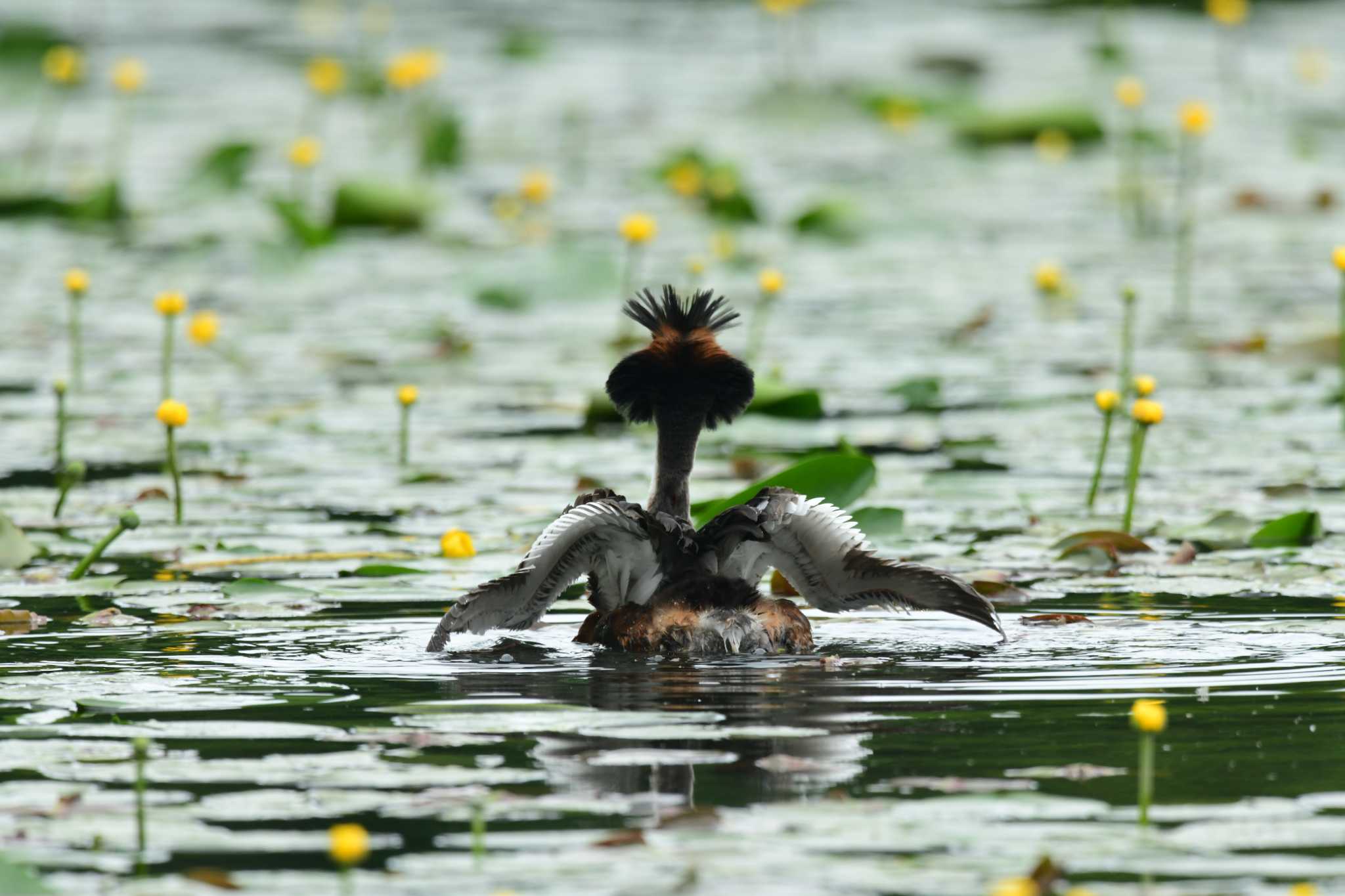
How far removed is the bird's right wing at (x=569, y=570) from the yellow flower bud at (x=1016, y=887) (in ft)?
7.02

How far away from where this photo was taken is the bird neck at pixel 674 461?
6.37m

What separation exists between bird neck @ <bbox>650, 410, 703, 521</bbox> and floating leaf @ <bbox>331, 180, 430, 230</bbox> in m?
8.61

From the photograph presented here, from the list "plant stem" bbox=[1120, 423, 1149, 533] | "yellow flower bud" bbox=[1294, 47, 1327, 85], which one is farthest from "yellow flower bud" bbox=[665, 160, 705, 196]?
"plant stem" bbox=[1120, 423, 1149, 533]

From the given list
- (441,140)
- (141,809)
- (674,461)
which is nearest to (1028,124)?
(441,140)

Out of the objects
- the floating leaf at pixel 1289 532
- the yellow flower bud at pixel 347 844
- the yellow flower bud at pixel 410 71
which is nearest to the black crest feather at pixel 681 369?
the floating leaf at pixel 1289 532

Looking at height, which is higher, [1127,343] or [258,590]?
[1127,343]

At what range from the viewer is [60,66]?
1504 cm

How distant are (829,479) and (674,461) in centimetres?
99

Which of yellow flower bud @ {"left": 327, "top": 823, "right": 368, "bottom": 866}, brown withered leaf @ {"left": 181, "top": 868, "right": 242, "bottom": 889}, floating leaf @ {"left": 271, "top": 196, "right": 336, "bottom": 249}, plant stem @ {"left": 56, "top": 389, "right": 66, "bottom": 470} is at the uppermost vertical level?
floating leaf @ {"left": 271, "top": 196, "right": 336, "bottom": 249}

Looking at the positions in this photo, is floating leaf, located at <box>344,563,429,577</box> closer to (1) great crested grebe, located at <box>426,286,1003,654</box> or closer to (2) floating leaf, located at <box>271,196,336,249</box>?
(1) great crested grebe, located at <box>426,286,1003,654</box>

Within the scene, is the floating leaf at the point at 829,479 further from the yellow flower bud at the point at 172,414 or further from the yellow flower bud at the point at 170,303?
the yellow flower bud at the point at 170,303

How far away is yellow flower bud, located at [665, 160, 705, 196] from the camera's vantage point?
1620 cm

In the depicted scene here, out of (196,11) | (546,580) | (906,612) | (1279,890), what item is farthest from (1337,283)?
(196,11)

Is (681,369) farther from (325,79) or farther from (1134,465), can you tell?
(325,79)
